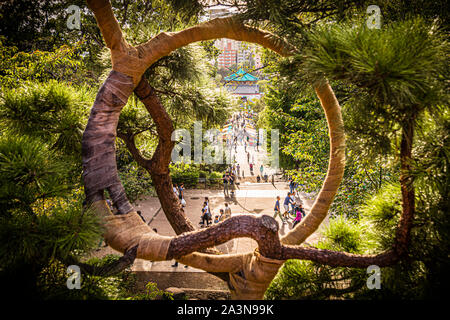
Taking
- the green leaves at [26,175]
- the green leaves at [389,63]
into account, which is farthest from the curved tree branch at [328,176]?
the green leaves at [26,175]

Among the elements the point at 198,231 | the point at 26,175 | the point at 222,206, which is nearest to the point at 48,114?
the point at 26,175

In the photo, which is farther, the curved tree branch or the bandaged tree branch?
the curved tree branch

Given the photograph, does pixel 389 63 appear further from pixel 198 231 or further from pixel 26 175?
pixel 26 175

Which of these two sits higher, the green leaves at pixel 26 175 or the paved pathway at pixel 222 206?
the green leaves at pixel 26 175

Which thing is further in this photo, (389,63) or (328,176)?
(328,176)

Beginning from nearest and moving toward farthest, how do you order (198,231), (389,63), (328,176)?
(389,63) → (198,231) → (328,176)

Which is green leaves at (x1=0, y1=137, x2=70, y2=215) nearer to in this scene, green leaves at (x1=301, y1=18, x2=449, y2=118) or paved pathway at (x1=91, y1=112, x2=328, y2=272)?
green leaves at (x1=301, y1=18, x2=449, y2=118)

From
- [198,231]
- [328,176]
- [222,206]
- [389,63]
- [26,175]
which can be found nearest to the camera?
[389,63]

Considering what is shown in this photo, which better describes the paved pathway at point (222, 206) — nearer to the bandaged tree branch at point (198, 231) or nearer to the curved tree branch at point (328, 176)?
the curved tree branch at point (328, 176)

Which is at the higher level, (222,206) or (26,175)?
(26,175)

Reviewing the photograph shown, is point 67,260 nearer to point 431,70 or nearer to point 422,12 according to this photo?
point 431,70

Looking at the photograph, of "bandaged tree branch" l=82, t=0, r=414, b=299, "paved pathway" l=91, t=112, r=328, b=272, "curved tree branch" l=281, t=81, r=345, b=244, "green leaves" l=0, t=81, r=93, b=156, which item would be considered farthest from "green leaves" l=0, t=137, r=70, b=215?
"paved pathway" l=91, t=112, r=328, b=272

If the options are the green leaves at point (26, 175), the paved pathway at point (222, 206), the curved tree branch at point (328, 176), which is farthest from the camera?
the paved pathway at point (222, 206)
